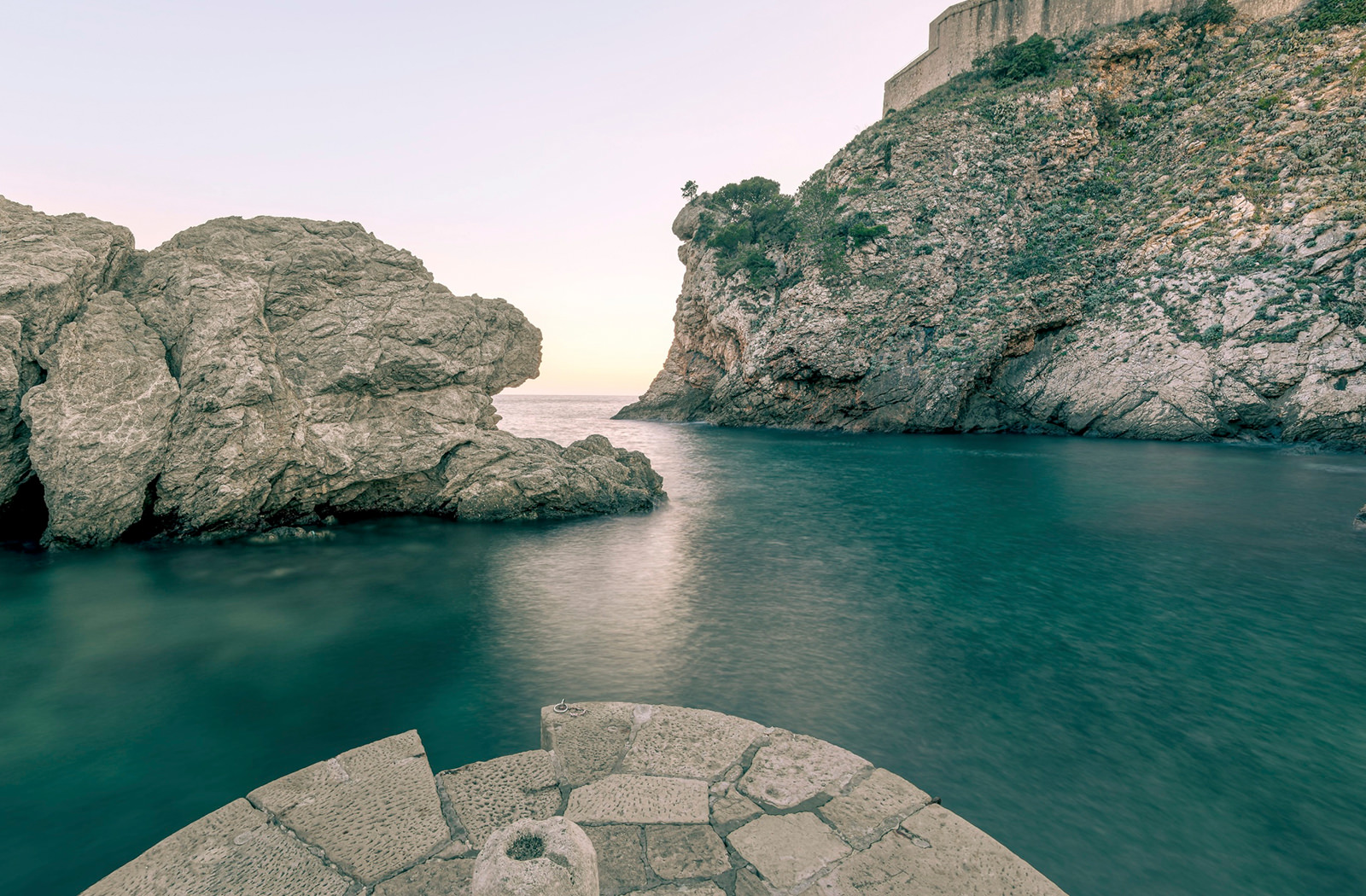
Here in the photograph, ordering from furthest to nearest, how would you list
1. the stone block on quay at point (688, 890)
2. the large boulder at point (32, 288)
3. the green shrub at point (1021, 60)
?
1. the green shrub at point (1021, 60)
2. the large boulder at point (32, 288)
3. the stone block on quay at point (688, 890)

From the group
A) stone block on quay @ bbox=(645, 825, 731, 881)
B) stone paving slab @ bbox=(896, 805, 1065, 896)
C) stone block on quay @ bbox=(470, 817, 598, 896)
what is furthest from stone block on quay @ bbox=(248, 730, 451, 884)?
stone paving slab @ bbox=(896, 805, 1065, 896)

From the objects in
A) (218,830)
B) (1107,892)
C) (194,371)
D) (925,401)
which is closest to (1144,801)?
(1107,892)

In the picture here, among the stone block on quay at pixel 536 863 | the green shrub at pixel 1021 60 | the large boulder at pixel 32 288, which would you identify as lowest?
the stone block on quay at pixel 536 863

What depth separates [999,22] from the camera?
170 feet

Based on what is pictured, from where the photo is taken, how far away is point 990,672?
8.05m

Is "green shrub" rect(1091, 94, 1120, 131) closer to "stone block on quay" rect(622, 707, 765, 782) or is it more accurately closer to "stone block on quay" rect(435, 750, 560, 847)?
"stone block on quay" rect(622, 707, 765, 782)

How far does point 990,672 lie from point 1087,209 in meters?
47.6

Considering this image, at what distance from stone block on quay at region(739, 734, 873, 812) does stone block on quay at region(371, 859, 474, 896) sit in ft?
Result: 6.39

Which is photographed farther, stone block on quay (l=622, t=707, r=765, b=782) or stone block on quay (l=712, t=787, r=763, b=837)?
stone block on quay (l=622, t=707, r=765, b=782)

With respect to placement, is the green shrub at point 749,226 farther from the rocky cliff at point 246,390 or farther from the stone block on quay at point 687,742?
the stone block on quay at point 687,742

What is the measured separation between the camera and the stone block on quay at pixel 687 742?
15.4ft

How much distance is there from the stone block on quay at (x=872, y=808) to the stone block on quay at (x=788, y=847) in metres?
0.11

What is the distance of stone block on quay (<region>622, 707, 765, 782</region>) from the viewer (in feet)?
15.4

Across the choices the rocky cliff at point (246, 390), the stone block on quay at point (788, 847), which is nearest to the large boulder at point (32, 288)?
the rocky cliff at point (246, 390)
